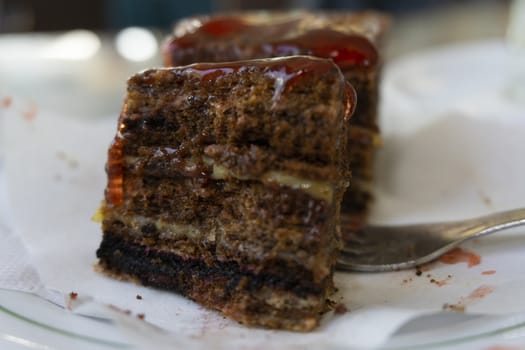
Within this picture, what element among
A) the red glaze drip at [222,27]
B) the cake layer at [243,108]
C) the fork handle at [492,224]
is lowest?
the fork handle at [492,224]

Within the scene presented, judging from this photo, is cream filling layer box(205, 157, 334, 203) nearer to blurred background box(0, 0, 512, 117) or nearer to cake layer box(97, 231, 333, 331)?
cake layer box(97, 231, 333, 331)

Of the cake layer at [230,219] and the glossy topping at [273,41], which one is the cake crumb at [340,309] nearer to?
the cake layer at [230,219]

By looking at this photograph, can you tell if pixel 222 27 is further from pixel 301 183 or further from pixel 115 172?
pixel 301 183

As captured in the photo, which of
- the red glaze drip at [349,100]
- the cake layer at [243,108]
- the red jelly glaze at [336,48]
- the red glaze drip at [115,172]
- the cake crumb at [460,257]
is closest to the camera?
the cake layer at [243,108]

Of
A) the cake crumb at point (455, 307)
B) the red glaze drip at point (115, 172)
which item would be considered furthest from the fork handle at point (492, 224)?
the red glaze drip at point (115, 172)

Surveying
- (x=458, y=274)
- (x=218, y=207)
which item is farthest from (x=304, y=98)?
(x=458, y=274)

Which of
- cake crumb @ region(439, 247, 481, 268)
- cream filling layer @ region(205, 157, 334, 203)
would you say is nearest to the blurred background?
cake crumb @ region(439, 247, 481, 268)
